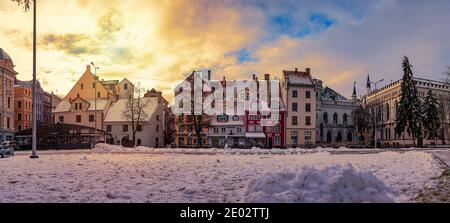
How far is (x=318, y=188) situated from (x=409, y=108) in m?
65.6

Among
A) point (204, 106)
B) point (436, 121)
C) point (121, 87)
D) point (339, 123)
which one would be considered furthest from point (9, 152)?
point (339, 123)

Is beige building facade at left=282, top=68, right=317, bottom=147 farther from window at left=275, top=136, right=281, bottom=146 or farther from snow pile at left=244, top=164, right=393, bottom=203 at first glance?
snow pile at left=244, top=164, right=393, bottom=203

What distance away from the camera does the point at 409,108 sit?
216 feet

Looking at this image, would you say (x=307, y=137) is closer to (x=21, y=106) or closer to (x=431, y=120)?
(x=431, y=120)

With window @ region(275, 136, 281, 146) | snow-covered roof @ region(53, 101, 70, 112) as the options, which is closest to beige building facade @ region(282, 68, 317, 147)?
window @ region(275, 136, 281, 146)

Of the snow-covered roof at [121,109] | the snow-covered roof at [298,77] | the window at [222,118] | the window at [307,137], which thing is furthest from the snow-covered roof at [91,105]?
the window at [307,137]

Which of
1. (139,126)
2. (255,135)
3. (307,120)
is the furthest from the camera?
(307,120)

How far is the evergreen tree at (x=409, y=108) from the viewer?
2569 inches

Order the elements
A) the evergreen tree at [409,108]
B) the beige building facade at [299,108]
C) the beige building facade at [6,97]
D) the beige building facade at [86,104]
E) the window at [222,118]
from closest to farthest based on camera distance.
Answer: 1. the beige building facade at [6,97]
2. the evergreen tree at [409,108]
3. the window at [222,118]
4. the beige building facade at [299,108]
5. the beige building facade at [86,104]

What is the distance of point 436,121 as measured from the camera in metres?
71.1

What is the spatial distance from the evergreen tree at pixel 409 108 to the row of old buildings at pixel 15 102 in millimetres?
67237

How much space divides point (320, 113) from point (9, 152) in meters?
71.9

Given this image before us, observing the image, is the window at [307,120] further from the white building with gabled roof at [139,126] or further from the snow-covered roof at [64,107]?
the snow-covered roof at [64,107]

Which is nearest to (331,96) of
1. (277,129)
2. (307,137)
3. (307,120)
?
(307,120)
